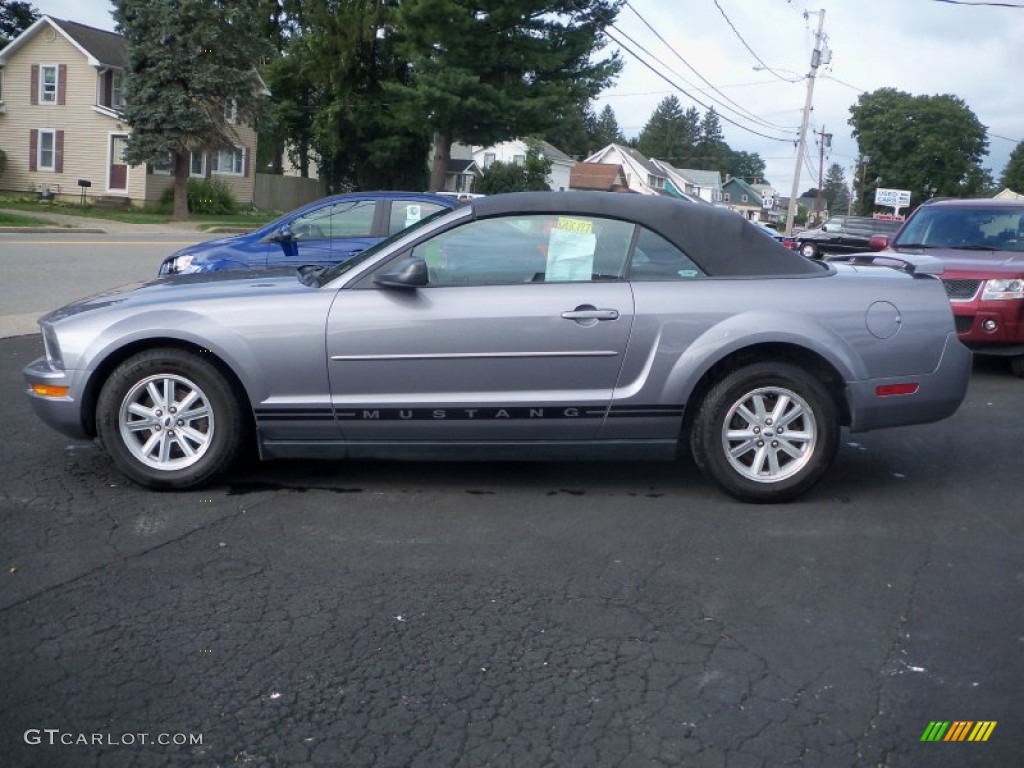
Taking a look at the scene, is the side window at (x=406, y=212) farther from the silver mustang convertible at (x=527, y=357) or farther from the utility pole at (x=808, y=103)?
the utility pole at (x=808, y=103)

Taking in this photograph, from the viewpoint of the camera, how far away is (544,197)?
19.1 feet

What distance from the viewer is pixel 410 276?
5355mm

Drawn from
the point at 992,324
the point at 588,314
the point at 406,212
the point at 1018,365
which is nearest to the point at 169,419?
the point at 588,314

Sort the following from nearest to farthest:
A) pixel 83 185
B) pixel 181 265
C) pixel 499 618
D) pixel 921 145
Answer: pixel 499 618 < pixel 181 265 < pixel 83 185 < pixel 921 145

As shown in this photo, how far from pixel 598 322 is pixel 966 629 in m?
2.22

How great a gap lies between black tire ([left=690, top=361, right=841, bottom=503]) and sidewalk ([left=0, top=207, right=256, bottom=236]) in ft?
82.7

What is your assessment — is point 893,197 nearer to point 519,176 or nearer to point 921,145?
point 921,145

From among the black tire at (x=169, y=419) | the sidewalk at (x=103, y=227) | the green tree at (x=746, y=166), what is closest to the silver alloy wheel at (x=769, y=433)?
the black tire at (x=169, y=419)

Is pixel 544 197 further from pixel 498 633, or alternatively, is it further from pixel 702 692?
pixel 702 692

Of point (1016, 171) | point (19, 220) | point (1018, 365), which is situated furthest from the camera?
point (1016, 171)

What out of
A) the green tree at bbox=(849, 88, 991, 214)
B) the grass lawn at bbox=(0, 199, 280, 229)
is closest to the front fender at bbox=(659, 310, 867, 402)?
the grass lawn at bbox=(0, 199, 280, 229)

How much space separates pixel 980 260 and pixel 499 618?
292 inches

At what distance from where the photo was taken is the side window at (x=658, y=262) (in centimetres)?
560

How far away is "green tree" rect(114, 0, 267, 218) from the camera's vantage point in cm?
3675
